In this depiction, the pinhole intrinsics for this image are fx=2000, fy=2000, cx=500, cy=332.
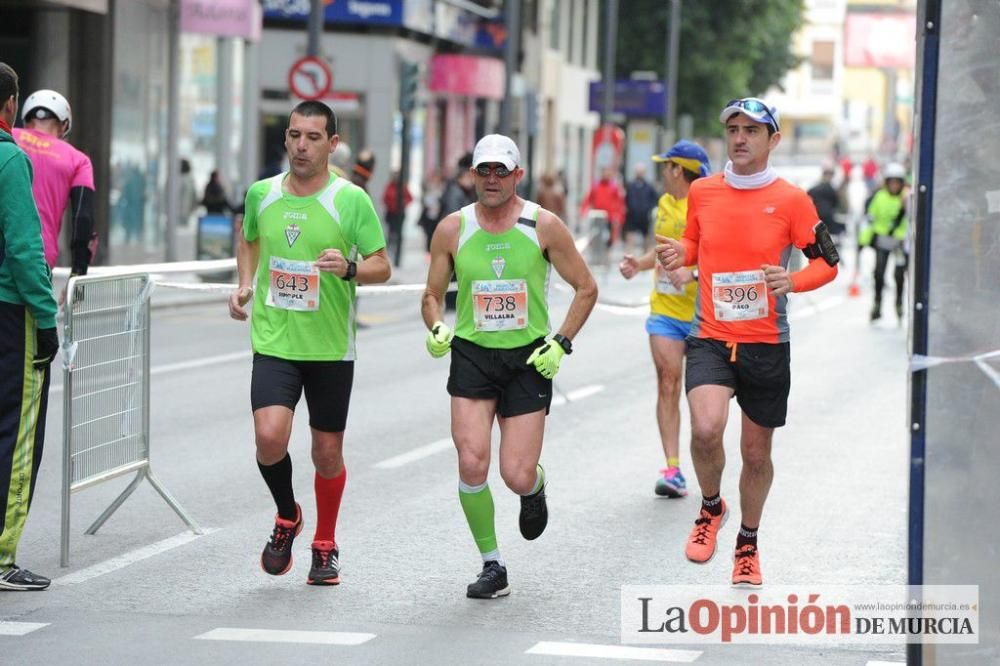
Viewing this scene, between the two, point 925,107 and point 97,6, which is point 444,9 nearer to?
point 97,6

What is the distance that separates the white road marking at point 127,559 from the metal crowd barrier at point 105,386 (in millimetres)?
119

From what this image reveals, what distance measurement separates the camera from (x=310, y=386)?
25.1ft

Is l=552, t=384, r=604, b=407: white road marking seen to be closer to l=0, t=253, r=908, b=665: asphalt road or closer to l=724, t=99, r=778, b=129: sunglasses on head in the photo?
l=0, t=253, r=908, b=665: asphalt road

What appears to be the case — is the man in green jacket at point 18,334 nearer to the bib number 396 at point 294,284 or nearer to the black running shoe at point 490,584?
the bib number 396 at point 294,284

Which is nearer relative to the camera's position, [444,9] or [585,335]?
[585,335]

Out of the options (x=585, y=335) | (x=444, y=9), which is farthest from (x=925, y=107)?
(x=444, y=9)

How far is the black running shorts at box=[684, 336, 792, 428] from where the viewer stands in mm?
7625

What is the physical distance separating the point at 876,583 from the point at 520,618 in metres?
1.59

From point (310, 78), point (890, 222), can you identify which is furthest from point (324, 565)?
point (310, 78)

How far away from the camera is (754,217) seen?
755 centimetres

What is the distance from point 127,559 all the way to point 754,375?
264 cm

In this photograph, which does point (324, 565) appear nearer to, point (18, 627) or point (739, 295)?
point (18, 627)

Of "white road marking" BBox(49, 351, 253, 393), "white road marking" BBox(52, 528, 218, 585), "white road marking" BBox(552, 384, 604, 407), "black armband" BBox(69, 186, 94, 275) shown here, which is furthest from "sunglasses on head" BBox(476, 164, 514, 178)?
"white road marking" BBox(49, 351, 253, 393)

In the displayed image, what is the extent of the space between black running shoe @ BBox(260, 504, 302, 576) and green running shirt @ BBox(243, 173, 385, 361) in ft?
2.21
